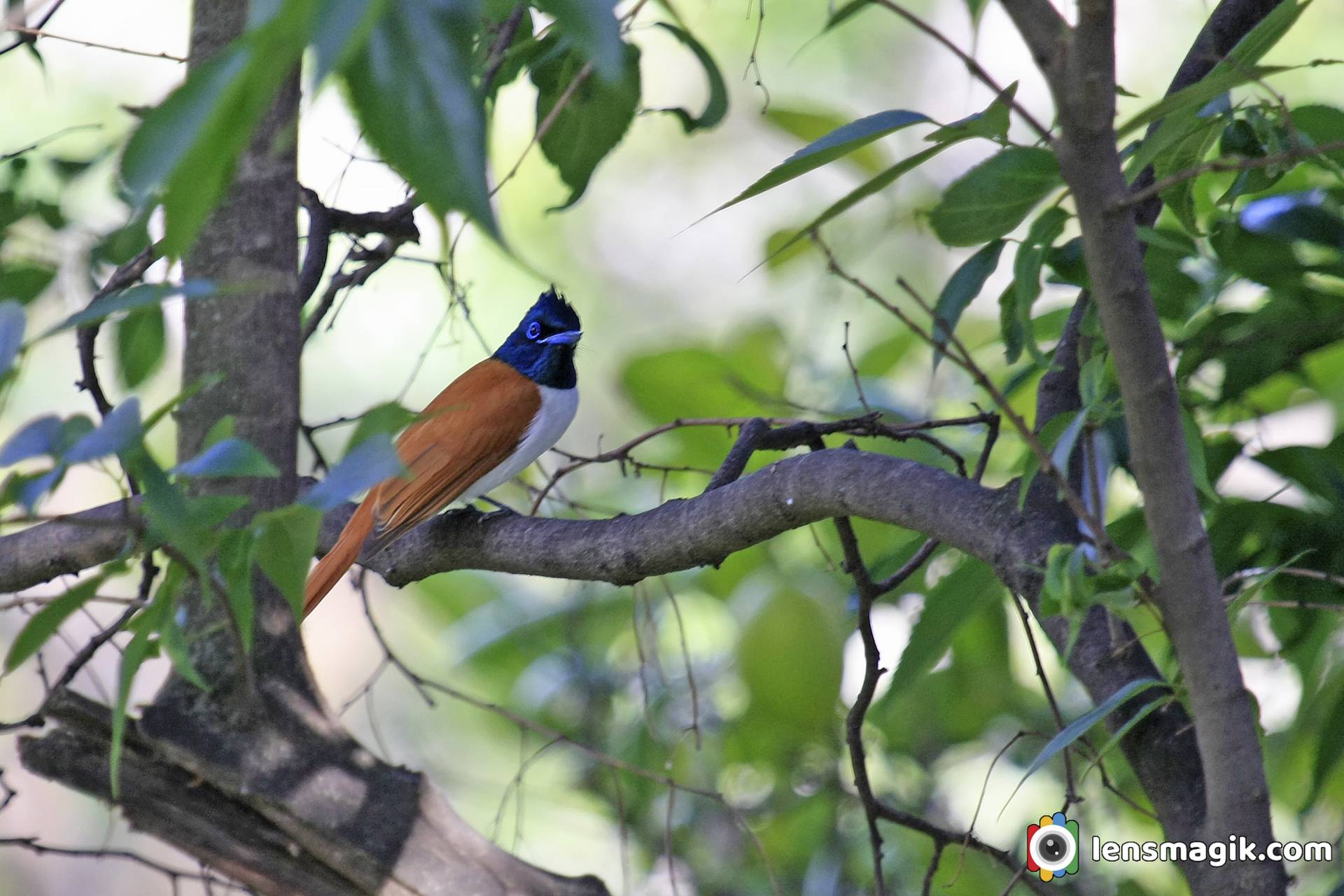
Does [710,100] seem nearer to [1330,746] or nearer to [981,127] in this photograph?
[981,127]

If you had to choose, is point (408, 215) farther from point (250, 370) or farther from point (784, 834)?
point (784, 834)

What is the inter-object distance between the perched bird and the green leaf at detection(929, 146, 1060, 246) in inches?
55.8

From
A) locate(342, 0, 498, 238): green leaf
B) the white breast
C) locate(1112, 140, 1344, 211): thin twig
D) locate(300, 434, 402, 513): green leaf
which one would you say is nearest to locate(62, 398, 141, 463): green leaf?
locate(300, 434, 402, 513): green leaf

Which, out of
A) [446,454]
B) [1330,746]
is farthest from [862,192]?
[446,454]

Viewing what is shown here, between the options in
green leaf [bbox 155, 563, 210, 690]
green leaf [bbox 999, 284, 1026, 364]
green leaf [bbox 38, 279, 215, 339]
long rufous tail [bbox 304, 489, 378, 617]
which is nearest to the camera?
green leaf [bbox 38, 279, 215, 339]

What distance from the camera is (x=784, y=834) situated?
3365 mm

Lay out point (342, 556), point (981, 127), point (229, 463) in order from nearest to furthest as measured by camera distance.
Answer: point (229, 463) → point (981, 127) → point (342, 556)

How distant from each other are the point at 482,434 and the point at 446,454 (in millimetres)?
177

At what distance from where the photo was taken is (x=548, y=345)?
3955 mm

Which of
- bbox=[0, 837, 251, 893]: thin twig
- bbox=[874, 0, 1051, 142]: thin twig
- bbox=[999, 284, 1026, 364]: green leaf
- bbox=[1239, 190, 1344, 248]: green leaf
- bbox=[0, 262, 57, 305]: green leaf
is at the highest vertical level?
bbox=[1239, 190, 1344, 248]: green leaf

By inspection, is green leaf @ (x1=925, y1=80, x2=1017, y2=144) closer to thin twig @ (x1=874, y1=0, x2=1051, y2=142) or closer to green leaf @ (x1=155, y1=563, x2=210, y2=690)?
thin twig @ (x1=874, y1=0, x2=1051, y2=142)

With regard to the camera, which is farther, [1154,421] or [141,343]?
[141,343]

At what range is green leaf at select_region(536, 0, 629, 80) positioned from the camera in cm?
72

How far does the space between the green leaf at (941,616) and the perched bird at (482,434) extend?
1154 millimetres
